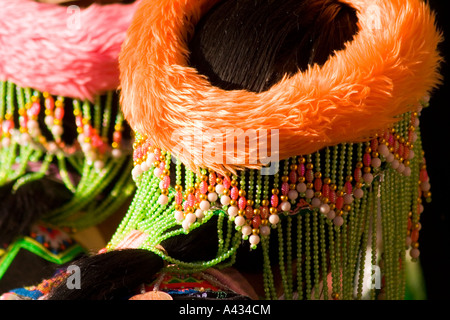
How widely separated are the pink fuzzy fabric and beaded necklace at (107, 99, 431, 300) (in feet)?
0.89

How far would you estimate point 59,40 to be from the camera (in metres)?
1.04

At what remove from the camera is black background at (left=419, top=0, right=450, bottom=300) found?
1167 mm

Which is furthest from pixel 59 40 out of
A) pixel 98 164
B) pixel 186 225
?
pixel 186 225

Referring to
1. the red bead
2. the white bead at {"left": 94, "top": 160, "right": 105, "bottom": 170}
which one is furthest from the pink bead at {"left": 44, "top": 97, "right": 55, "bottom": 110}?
the red bead

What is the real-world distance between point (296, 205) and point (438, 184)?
522 mm

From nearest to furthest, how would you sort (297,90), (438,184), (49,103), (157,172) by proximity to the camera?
1. (297,90)
2. (157,172)
3. (49,103)
4. (438,184)

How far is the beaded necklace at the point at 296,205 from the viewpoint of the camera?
2.54 ft

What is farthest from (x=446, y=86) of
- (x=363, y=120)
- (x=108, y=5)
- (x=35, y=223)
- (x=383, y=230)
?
(x=35, y=223)

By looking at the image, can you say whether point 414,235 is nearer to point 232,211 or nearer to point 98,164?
point 232,211

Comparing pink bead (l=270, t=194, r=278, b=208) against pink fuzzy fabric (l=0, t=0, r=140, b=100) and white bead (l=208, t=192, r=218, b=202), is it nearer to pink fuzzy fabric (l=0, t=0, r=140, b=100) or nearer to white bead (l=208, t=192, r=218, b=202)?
white bead (l=208, t=192, r=218, b=202)

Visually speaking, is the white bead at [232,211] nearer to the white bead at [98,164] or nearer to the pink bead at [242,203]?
the pink bead at [242,203]

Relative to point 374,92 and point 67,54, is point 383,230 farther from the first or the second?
point 67,54

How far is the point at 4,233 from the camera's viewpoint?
107 centimetres
